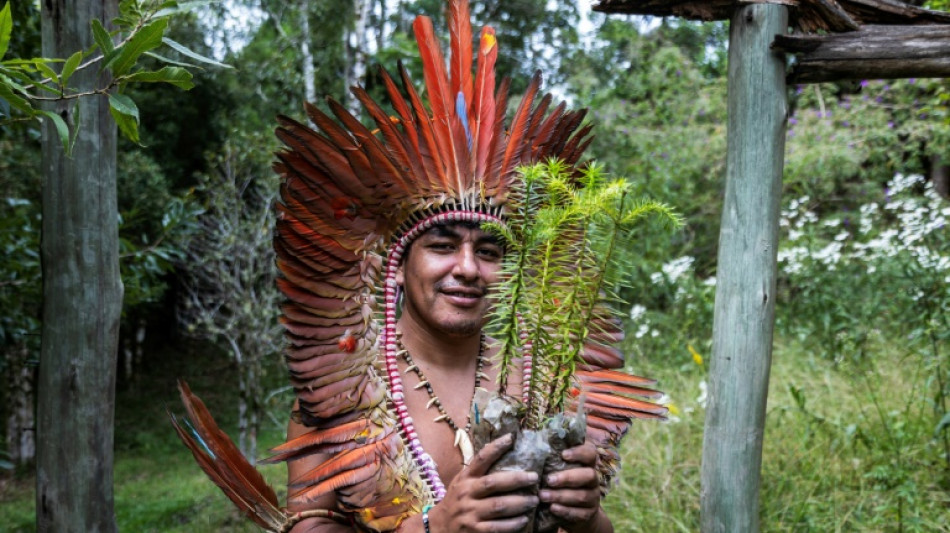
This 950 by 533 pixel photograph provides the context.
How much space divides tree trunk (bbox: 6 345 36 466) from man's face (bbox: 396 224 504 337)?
736 cm

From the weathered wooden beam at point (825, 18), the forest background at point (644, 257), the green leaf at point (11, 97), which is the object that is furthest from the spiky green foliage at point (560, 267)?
the weathered wooden beam at point (825, 18)

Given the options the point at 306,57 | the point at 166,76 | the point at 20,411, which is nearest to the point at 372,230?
the point at 166,76

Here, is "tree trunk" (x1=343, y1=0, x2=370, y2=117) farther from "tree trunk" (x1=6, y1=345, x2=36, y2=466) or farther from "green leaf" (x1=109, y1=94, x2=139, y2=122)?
"green leaf" (x1=109, y1=94, x2=139, y2=122)

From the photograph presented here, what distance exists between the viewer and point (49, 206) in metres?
2.62

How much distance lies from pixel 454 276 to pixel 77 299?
4.49ft

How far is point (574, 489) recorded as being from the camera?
5.44 feet

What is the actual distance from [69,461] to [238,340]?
5318 millimetres

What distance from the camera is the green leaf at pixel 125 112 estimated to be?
1.64m

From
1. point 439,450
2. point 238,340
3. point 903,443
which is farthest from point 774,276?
point 238,340

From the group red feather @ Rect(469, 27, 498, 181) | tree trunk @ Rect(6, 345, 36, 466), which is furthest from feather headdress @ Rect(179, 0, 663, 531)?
tree trunk @ Rect(6, 345, 36, 466)

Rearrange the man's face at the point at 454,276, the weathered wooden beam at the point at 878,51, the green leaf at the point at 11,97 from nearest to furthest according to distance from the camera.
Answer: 1. the green leaf at the point at 11,97
2. the man's face at the point at 454,276
3. the weathered wooden beam at the point at 878,51

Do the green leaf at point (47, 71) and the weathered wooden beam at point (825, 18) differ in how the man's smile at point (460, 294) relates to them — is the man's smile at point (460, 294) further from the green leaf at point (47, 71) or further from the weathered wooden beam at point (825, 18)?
the weathered wooden beam at point (825, 18)

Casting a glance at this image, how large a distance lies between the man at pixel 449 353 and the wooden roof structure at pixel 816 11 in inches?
38.7

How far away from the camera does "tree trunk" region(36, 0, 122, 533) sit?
260 cm
